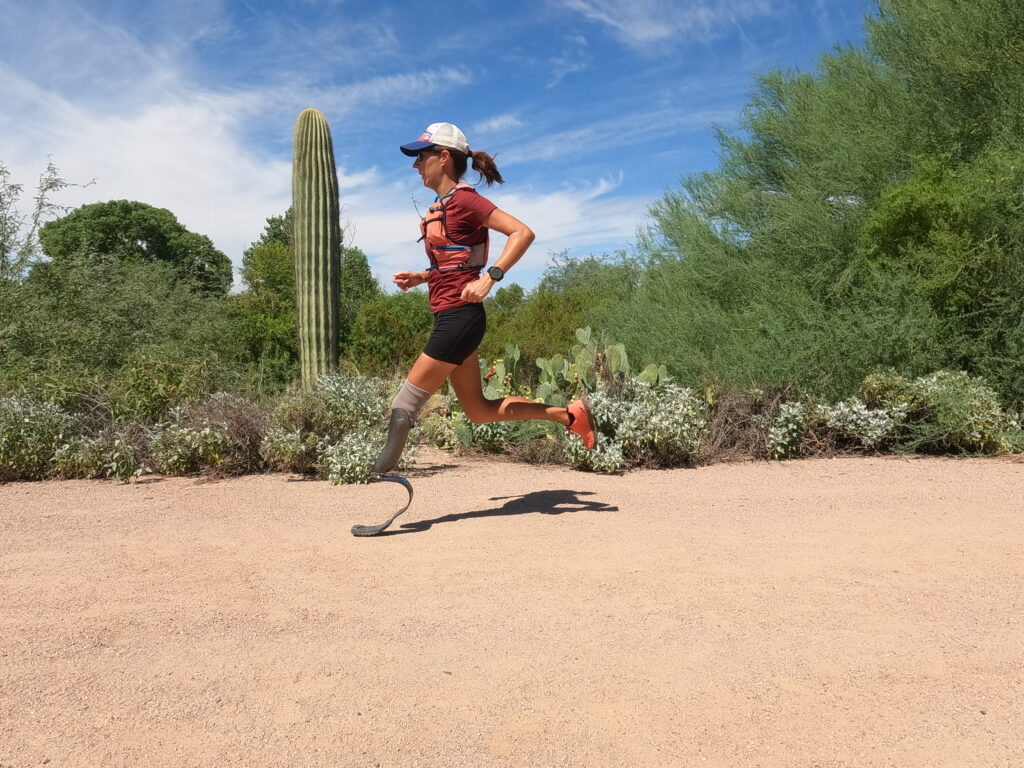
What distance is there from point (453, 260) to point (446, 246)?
9 centimetres

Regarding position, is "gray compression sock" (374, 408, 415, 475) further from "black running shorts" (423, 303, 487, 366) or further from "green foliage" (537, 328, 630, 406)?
"green foliage" (537, 328, 630, 406)

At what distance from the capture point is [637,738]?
2348 mm

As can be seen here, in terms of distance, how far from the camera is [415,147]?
4.52 meters

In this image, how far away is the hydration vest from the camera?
442 centimetres

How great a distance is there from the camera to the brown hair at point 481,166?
15.0ft

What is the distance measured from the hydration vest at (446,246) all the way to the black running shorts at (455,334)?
0.78ft

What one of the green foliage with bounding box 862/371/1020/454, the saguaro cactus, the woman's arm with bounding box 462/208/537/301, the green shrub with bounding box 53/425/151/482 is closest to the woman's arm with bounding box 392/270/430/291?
the woman's arm with bounding box 462/208/537/301

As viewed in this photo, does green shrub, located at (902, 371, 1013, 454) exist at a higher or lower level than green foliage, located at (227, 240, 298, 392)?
lower

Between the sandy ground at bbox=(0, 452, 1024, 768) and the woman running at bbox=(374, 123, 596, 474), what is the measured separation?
2.78 ft

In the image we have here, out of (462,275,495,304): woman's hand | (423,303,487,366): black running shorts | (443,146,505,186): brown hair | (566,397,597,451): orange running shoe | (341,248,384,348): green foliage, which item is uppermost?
(341,248,384,348): green foliage

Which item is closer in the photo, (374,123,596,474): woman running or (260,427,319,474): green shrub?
(374,123,596,474): woman running

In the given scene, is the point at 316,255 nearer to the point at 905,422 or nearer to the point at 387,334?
the point at 387,334

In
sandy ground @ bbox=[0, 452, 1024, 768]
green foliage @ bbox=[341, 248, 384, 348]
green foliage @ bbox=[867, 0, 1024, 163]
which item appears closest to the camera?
sandy ground @ bbox=[0, 452, 1024, 768]

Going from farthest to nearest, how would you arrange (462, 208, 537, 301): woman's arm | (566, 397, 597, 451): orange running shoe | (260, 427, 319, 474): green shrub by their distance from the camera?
(260, 427, 319, 474): green shrub
(566, 397, 597, 451): orange running shoe
(462, 208, 537, 301): woman's arm
